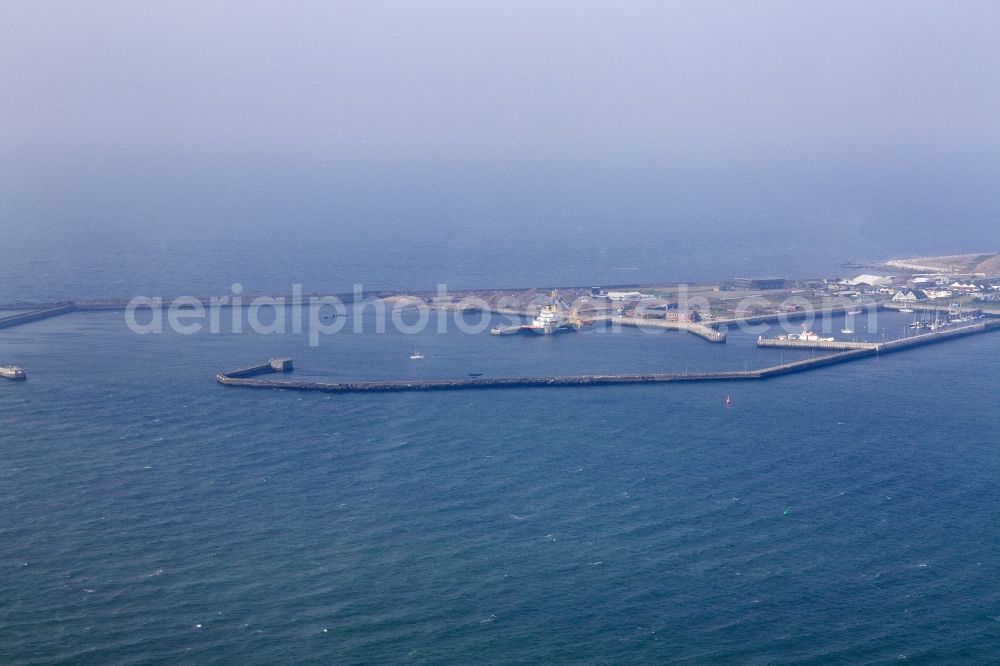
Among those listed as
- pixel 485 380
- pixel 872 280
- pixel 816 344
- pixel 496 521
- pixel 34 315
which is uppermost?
pixel 872 280

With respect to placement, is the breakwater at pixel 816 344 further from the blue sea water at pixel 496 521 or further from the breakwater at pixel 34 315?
the breakwater at pixel 34 315

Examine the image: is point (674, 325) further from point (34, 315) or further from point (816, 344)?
point (34, 315)

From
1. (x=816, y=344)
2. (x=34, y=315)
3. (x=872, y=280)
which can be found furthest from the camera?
(x=872, y=280)

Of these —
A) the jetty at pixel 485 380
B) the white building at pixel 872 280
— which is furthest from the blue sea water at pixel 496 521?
the white building at pixel 872 280

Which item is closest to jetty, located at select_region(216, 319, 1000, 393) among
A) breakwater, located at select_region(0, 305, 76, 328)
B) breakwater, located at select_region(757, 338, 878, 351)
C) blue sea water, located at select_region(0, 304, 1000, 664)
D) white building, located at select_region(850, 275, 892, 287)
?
blue sea water, located at select_region(0, 304, 1000, 664)

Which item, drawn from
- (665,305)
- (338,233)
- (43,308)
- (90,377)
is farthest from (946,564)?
(338,233)

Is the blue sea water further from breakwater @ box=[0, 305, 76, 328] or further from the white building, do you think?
the white building

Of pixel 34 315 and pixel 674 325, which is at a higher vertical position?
pixel 34 315

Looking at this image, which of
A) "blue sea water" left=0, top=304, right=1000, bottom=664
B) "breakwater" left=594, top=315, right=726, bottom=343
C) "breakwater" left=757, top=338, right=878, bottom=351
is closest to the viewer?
"blue sea water" left=0, top=304, right=1000, bottom=664

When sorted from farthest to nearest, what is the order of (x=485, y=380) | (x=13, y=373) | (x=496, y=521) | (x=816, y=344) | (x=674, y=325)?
(x=674, y=325) < (x=816, y=344) < (x=485, y=380) < (x=13, y=373) < (x=496, y=521)

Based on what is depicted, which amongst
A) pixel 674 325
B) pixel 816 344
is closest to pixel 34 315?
pixel 674 325
